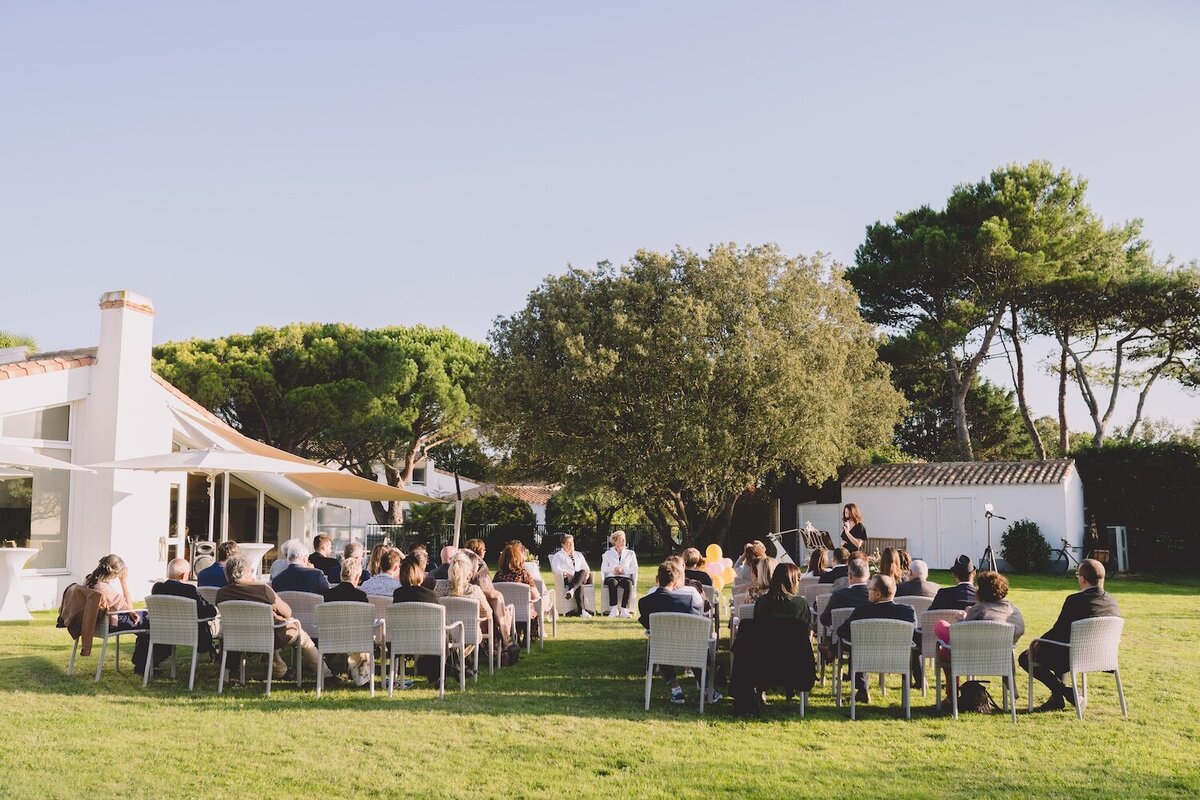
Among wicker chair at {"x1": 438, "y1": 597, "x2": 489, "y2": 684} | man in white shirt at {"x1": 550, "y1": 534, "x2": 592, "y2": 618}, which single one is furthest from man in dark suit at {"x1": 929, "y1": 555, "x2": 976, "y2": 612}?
man in white shirt at {"x1": 550, "y1": 534, "x2": 592, "y2": 618}

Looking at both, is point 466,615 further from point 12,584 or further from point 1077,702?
point 12,584

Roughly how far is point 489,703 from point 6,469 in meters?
9.65

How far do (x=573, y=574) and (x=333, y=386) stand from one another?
1862 cm

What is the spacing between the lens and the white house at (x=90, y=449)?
44.4 feet

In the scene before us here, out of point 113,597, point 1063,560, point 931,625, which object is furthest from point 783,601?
point 1063,560

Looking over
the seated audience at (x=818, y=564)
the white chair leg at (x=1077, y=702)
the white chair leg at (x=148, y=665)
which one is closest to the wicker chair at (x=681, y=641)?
the white chair leg at (x=1077, y=702)

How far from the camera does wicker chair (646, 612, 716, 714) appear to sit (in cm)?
718

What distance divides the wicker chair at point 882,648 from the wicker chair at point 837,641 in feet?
1.07

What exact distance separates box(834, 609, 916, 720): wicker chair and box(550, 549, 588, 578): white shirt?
683 centimetres

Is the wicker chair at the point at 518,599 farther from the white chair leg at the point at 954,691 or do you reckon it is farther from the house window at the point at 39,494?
the house window at the point at 39,494

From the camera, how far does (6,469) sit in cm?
1354

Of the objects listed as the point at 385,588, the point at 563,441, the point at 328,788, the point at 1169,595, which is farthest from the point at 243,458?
the point at 1169,595

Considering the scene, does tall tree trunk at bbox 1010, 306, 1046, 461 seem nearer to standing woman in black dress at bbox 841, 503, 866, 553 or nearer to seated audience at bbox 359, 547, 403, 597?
standing woman in black dress at bbox 841, 503, 866, 553

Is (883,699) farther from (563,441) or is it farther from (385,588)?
(563,441)
